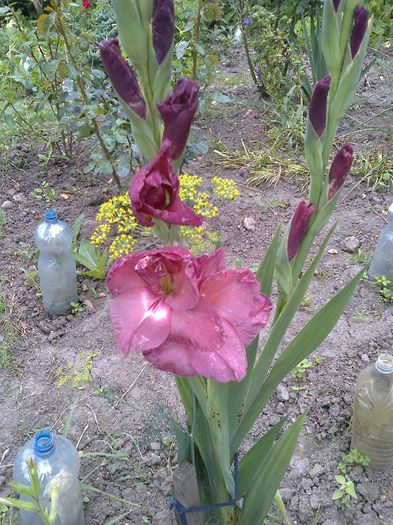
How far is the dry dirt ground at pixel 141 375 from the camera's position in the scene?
1.68 m

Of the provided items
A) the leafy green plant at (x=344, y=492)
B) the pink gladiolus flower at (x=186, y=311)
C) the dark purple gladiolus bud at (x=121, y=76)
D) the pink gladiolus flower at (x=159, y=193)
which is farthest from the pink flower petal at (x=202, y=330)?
the leafy green plant at (x=344, y=492)

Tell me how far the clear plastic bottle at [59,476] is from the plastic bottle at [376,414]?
34.0 inches

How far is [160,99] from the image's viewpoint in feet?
2.49

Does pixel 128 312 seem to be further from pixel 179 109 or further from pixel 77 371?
pixel 77 371

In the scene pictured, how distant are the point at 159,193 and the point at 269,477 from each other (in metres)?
0.77

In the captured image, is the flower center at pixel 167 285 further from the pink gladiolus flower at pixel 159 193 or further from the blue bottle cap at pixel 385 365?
the blue bottle cap at pixel 385 365

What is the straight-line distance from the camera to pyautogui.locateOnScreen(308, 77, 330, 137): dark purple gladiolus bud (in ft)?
2.77

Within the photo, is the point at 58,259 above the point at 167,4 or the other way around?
the other way around

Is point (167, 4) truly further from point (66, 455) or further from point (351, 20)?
point (66, 455)

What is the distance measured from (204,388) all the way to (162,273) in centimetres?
34

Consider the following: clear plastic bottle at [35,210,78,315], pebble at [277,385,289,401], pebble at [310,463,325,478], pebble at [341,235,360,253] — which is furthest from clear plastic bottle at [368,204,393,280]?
clear plastic bottle at [35,210,78,315]

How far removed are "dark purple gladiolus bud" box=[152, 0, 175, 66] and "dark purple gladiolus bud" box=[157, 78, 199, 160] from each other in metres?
0.07

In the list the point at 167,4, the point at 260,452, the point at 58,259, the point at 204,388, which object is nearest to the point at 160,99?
the point at 167,4

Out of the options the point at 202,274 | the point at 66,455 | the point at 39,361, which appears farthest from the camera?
the point at 39,361
